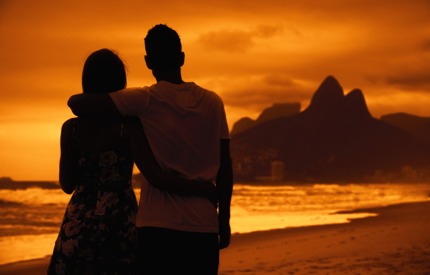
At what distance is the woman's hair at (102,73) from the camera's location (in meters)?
3.05

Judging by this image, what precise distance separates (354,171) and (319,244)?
189547mm

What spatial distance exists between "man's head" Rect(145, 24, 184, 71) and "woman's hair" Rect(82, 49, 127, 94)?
300mm

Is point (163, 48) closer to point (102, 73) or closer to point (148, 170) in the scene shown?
point (102, 73)

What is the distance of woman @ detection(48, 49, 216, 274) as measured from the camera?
3.00 meters

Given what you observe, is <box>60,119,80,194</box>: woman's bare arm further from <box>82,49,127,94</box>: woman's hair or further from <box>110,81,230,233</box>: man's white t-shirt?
<box>110,81,230,233</box>: man's white t-shirt

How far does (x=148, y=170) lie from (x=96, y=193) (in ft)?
1.66

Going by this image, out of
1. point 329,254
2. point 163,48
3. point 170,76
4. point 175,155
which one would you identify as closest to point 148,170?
point 175,155

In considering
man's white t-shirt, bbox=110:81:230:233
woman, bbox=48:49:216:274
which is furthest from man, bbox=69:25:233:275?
woman, bbox=48:49:216:274

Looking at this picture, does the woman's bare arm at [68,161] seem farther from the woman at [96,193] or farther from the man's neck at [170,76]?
the man's neck at [170,76]

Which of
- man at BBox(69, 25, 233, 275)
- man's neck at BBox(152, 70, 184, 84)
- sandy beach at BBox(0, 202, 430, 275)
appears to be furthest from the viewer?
sandy beach at BBox(0, 202, 430, 275)

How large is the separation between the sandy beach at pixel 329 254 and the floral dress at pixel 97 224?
546cm

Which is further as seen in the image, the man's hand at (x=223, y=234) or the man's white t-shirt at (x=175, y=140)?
the man's hand at (x=223, y=234)

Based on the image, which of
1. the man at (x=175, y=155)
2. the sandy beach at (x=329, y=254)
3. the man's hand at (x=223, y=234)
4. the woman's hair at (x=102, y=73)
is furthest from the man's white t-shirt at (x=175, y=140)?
the sandy beach at (x=329, y=254)

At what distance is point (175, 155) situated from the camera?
8.78ft
